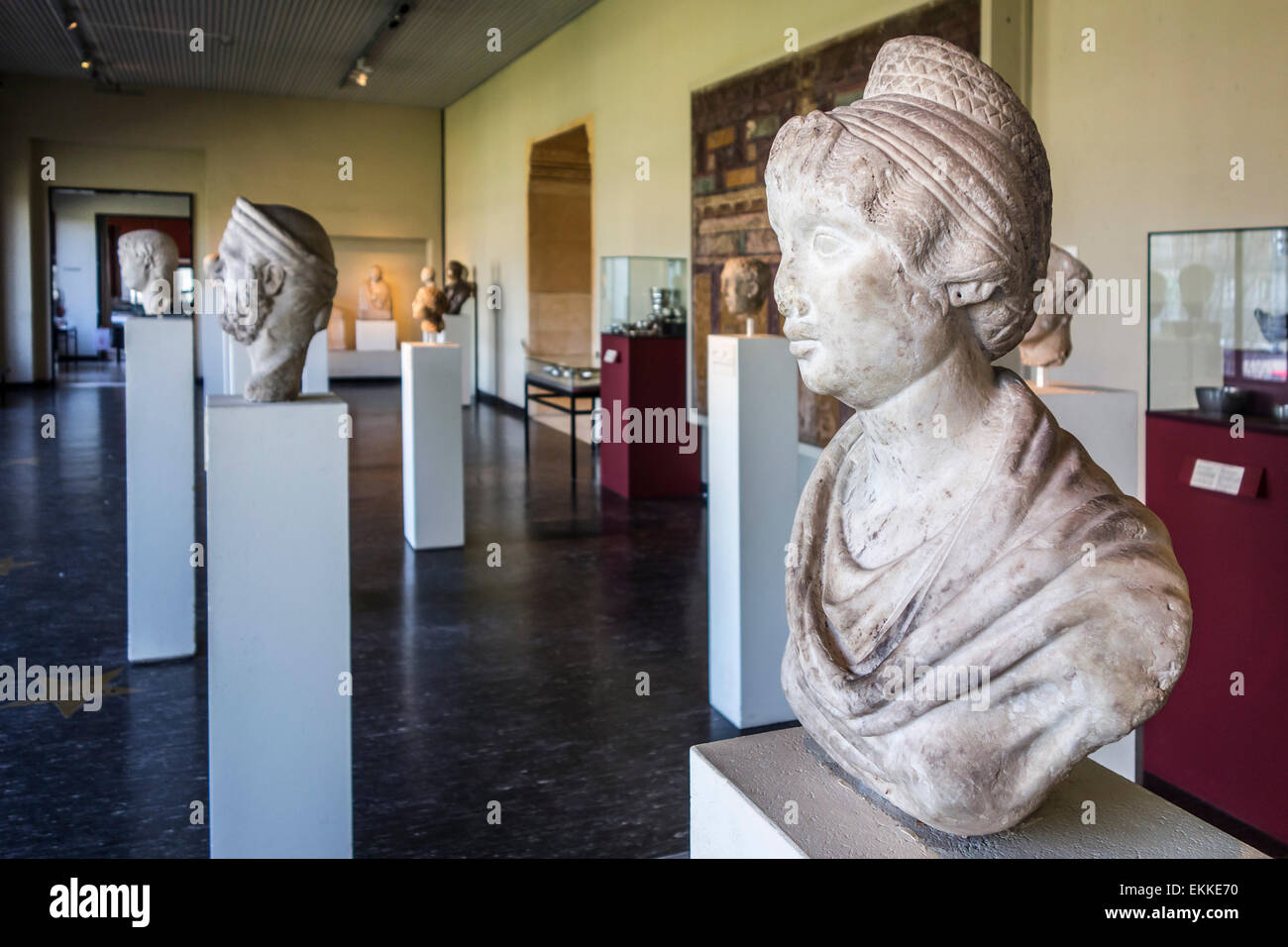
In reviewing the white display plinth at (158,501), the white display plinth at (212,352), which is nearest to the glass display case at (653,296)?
the white display plinth at (158,501)

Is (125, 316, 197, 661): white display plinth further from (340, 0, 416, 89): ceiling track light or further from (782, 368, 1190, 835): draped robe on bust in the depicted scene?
(340, 0, 416, 89): ceiling track light

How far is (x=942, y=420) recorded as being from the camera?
1591 millimetres

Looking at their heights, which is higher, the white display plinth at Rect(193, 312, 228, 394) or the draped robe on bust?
the white display plinth at Rect(193, 312, 228, 394)

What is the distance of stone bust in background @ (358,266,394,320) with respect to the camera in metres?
21.0

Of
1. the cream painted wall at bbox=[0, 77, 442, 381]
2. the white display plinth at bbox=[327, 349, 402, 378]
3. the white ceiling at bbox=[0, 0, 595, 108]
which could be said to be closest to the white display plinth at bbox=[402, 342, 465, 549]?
the white ceiling at bbox=[0, 0, 595, 108]

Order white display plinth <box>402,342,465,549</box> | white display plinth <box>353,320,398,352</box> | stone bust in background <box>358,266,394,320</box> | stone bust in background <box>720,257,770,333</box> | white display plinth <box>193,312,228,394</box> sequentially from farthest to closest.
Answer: stone bust in background <box>358,266,394,320</box> < white display plinth <box>353,320,398,352</box> < white display plinth <box>193,312,228,394</box> < white display plinth <box>402,342,465,549</box> < stone bust in background <box>720,257,770,333</box>

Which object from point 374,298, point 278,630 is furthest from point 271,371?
point 374,298

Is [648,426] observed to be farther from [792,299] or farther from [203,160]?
[203,160]

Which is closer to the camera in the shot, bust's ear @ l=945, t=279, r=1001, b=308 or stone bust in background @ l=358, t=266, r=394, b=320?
bust's ear @ l=945, t=279, r=1001, b=308

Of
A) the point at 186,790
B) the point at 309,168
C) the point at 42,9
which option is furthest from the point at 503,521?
the point at 309,168

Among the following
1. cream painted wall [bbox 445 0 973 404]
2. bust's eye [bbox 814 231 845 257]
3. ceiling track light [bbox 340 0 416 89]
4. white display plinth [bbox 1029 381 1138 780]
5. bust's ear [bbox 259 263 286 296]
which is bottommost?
white display plinth [bbox 1029 381 1138 780]

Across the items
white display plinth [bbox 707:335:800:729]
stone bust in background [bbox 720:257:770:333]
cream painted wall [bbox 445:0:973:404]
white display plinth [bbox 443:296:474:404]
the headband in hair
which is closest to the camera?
the headband in hair

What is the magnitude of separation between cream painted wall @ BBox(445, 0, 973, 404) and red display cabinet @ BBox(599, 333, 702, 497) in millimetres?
1048

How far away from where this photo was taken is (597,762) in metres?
4.11
